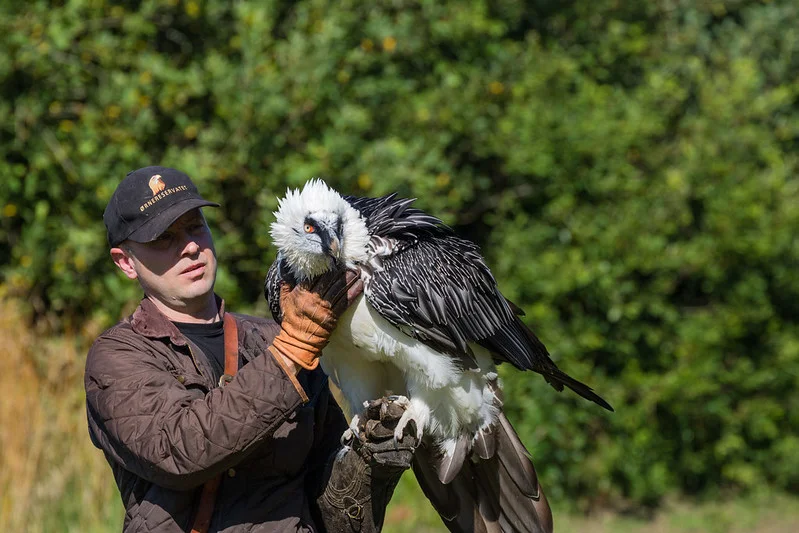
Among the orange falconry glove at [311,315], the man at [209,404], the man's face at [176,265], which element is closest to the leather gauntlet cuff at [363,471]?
the man at [209,404]

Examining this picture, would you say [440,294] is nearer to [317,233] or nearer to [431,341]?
[431,341]

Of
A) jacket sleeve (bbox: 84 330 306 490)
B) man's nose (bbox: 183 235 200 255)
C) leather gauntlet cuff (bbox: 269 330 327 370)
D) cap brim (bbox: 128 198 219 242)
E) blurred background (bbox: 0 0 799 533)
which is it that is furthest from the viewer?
blurred background (bbox: 0 0 799 533)

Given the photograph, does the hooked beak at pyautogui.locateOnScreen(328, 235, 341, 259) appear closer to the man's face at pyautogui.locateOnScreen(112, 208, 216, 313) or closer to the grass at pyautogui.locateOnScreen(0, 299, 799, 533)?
the man's face at pyautogui.locateOnScreen(112, 208, 216, 313)

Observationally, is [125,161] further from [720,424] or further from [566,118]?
[720,424]

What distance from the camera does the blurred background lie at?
6.00 m

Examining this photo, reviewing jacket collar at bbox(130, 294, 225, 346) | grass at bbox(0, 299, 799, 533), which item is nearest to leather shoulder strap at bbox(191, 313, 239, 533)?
jacket collar at bbox(130, 294, 225, 346)

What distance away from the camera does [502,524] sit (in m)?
3.48

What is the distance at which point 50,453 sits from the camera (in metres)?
5.61

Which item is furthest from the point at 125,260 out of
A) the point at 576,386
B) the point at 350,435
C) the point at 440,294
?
the point at 576,386

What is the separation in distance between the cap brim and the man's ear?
12 cm

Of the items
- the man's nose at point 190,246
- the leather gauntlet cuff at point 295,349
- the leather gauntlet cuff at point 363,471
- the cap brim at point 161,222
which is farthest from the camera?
the leather gauntlet cuff at point 363,471

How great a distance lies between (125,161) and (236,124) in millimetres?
738

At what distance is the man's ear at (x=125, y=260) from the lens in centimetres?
297

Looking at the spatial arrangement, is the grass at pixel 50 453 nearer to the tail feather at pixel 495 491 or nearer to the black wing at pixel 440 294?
the tail feather at pixel 495 491
